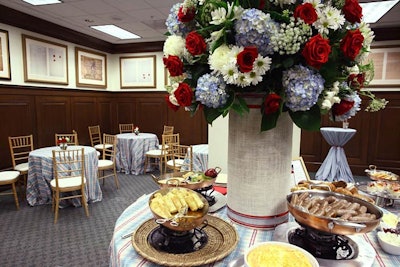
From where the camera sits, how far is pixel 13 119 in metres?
4.44

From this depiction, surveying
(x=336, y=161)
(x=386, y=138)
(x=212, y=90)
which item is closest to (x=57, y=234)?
(x=212, y=90)

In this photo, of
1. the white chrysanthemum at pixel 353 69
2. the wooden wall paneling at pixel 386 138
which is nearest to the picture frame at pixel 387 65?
the wooden wall paneling at pixel 386 138

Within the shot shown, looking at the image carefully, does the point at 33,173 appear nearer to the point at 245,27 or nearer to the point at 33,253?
the point at 33,253

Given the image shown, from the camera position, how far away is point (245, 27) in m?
0.79

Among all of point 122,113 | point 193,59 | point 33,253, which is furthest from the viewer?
point 122,113

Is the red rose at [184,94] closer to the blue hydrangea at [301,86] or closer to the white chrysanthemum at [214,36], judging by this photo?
the white chrysanthemum at [214,36]

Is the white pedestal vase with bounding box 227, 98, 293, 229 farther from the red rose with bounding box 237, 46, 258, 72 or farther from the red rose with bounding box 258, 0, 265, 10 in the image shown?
the red rose with bounding box 258, 0, 265, 10

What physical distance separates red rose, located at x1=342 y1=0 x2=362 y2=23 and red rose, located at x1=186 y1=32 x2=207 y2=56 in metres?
0.47

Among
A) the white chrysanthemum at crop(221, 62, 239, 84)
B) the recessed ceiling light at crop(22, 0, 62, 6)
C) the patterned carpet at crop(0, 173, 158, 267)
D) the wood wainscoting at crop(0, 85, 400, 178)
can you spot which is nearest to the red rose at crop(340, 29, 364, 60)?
the white chrysanthemum at crop(221, 62, 239, 84)

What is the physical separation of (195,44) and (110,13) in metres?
4.12

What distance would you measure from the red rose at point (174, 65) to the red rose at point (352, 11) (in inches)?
22.4

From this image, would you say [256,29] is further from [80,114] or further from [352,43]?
[80,114]

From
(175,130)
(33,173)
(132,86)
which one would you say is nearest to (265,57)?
(33,173)

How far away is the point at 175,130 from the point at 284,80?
597 centimetres
